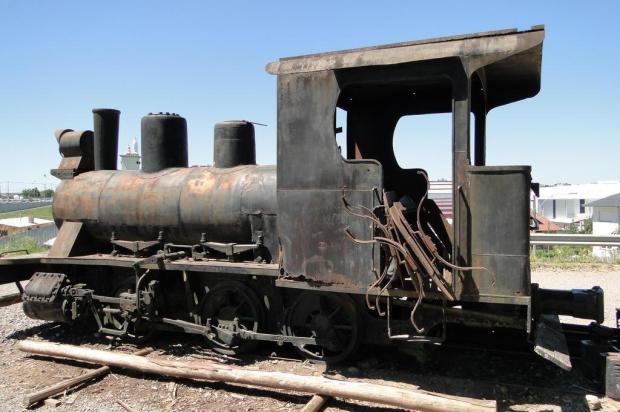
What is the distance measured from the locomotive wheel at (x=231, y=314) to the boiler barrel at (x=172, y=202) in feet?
2.07

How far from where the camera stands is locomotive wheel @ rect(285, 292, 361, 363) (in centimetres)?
552

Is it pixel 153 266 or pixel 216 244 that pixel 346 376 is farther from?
pixel 153 266

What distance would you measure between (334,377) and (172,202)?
2.99 metres

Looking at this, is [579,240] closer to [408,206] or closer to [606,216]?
[408,206]

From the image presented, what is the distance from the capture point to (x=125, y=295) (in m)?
6.62

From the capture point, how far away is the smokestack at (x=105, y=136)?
7746mm

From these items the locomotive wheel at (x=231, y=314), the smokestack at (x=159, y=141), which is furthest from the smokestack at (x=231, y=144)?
the locomotive wheel at (x=231, y=314)

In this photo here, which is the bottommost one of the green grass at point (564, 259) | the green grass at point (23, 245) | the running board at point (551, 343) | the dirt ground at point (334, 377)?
the dirt ground at point (334, 377)

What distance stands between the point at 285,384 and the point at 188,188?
2.85 meters

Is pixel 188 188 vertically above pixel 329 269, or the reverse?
pixel 188 188

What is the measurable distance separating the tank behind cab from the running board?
9.72 feet

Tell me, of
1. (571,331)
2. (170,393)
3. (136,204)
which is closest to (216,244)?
(136,204)

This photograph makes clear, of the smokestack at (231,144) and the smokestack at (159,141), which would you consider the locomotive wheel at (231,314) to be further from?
the smokestack at (159,141)

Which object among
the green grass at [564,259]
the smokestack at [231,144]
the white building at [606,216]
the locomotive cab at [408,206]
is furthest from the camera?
the white building at [606,216]
